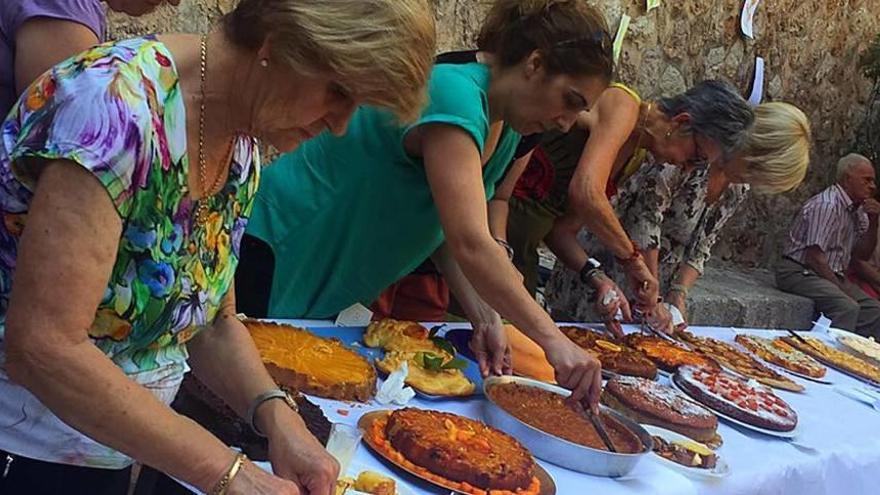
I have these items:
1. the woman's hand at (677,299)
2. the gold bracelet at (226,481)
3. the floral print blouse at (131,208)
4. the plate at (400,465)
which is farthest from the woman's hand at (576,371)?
the woman's hand at (677,299)

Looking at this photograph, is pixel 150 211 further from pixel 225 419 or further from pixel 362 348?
pixel 362 348

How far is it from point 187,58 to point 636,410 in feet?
3.94

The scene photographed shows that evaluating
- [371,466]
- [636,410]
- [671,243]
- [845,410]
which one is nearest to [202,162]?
[371,466]

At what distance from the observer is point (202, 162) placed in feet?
3.52

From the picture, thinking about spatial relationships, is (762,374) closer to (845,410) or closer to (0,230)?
(845,410)

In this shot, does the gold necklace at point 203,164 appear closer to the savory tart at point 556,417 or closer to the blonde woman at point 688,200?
the savory tart at point 556,417

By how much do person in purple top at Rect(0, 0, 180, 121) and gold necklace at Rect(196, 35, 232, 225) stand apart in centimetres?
54

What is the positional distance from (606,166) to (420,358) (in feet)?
3.52

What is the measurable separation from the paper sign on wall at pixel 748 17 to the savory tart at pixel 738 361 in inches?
136

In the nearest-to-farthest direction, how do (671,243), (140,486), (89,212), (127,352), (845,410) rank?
(89,212) < (127,352) < (140,486) < (845,410) < (671,243)

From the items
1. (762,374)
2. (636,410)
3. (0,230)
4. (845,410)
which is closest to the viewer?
(0,230)

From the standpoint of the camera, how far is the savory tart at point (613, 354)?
85.7 inches

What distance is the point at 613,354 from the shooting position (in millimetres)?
2264

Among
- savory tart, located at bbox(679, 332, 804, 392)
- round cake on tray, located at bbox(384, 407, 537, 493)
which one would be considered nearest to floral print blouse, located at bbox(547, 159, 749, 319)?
savory tart, located at bbox(679, 332, 804, 392)
